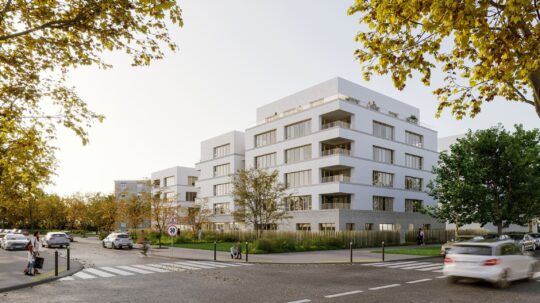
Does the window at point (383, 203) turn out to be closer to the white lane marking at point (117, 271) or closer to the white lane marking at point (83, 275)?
the white lane marking at point (117, 271)

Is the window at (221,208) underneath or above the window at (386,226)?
above

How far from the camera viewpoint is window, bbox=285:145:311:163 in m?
48.6

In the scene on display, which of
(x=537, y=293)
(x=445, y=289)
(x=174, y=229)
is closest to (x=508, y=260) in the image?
(x=537, y=293)

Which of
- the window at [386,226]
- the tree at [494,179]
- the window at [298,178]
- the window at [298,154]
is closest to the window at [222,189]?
the window at [298,154]

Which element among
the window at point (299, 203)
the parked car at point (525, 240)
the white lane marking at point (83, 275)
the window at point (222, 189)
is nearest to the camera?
the white lane marking at point (83, 275)

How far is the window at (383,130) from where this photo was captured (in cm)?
5028

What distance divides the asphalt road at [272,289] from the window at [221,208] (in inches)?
1761

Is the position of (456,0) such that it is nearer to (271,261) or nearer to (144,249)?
(271,261)

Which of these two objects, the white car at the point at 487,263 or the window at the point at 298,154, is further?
the window at the point at 298,154

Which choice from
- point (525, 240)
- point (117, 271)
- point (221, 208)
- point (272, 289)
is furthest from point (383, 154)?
point (272, 289)

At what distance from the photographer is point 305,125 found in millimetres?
49406

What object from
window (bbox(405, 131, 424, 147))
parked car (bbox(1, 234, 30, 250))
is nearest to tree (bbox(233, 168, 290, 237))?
parked car (bbox(1, 234, 30, 250))

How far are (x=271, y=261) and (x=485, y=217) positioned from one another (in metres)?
22.1

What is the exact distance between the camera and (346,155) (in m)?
44.8
